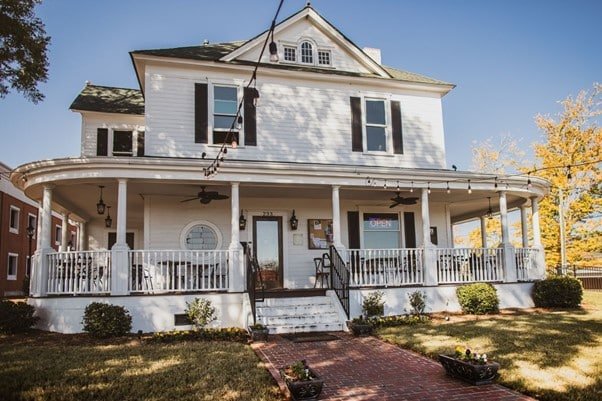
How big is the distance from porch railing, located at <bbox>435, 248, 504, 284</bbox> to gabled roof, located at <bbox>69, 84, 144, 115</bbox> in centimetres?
1063

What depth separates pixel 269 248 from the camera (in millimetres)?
14477

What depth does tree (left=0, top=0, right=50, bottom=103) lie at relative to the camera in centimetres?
1306

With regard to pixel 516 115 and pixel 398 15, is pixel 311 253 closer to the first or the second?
pixel 398 15

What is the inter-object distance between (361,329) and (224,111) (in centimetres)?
720

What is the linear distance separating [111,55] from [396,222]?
10.1 m

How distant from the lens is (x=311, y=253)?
48.4 feet

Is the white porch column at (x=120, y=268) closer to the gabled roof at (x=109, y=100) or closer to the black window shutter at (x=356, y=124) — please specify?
the gabled roof at (x=109, y=100)

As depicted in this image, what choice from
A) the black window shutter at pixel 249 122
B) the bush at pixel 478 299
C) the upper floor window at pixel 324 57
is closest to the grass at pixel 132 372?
the black window shutter at pixel 249 122

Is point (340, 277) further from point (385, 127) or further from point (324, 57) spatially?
point (324, 57)

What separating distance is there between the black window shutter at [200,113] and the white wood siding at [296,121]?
0.45 ft

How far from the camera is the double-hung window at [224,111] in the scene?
13672 millimetres

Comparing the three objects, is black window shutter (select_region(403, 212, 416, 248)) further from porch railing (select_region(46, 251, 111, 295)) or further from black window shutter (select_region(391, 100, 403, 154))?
porch railing (select_region(46, 251, 111, 295))

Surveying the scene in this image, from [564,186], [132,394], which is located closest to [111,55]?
[132,394]

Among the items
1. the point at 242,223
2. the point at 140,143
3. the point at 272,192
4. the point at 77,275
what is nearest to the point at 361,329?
the point at 272,192
